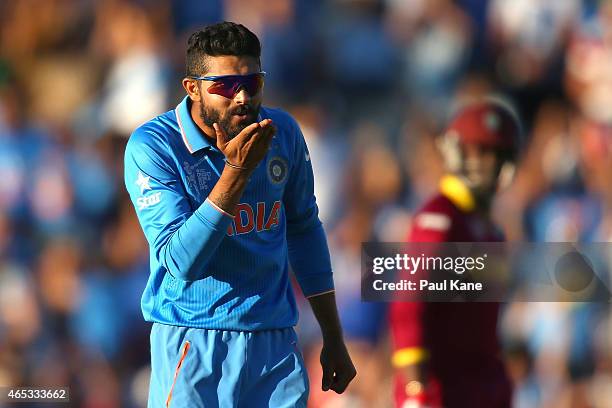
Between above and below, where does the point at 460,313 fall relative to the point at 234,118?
below

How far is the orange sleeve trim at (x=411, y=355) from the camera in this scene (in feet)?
14.6

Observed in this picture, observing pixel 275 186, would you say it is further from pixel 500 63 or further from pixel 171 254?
pixel 500 63

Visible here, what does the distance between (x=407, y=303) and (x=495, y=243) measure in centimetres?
51

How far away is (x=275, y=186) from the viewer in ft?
9.62

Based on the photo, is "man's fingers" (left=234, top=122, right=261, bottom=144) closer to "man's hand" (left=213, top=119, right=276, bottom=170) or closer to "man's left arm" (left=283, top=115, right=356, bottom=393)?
"man's hand" (left=213, top=119, right=276, bottom=170)

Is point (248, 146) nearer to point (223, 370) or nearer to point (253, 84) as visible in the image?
point (253, 84)

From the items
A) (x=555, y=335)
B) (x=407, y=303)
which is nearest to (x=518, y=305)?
(x=555, y=335)

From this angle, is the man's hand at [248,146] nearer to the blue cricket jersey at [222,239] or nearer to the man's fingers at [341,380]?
the blue cricket jersey at [222,239]

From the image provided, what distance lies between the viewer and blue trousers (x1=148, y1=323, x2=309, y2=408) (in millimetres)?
2777

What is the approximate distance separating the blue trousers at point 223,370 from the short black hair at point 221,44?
729 mm

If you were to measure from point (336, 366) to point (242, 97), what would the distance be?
0.91 meters

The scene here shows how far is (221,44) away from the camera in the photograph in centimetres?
276

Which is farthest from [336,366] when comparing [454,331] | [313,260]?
[454,331]

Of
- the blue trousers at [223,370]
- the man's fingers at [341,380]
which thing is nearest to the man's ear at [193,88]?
the blue trousers at [223,370]
